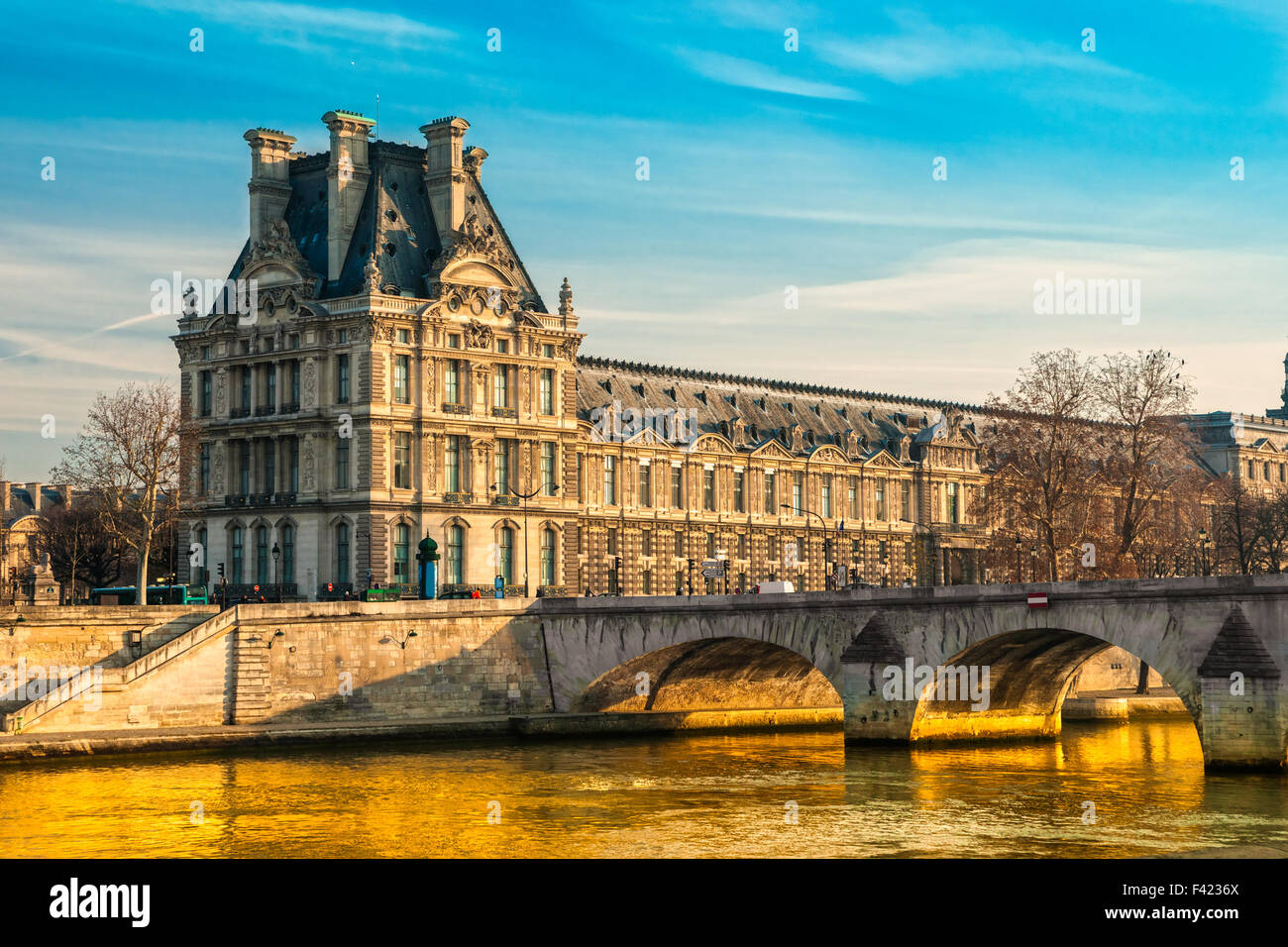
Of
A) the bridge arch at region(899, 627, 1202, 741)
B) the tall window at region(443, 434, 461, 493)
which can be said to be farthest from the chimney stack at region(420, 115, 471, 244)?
the bridge arch at region(899, 627, 1202, 741)

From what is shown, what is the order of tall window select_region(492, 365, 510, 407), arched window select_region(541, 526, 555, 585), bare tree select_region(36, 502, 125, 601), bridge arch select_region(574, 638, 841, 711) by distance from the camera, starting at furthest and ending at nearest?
bare tree select_region(36, 502, 125, 601)
arched window select_region(541, 526, 555, 585)
tall window select_region(492, 365, 510, 407)
bridge arch select_region(574, 638, 841, 711)

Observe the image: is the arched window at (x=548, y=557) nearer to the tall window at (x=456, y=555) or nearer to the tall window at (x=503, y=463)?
the tall window at (x=503, y=463)

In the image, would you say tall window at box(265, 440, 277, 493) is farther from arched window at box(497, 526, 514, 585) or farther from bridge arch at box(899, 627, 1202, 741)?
bridge arch at box(899, 627, 1202, 741)

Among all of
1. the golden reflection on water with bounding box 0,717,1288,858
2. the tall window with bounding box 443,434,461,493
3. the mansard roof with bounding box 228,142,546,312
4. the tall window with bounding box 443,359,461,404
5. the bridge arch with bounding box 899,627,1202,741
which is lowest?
the golden reflection on water with bounding box 0,717,1288,858

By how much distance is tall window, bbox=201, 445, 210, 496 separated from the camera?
91162 mm

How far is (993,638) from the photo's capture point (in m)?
58.5

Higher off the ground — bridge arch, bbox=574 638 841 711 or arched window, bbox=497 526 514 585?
arched window, bbox=497 526 514 585

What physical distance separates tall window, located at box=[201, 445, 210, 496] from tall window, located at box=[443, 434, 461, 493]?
43.6ft

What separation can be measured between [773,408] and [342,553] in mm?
43140

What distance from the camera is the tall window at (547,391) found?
3605 inches

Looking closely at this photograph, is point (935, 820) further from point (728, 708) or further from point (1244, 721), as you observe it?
point (728, 708)

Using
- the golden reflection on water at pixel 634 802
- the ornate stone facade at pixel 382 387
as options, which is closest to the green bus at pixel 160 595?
the ornate stone facade at pixel 382 387

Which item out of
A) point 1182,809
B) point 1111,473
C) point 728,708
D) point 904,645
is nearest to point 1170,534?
point 1111,473
